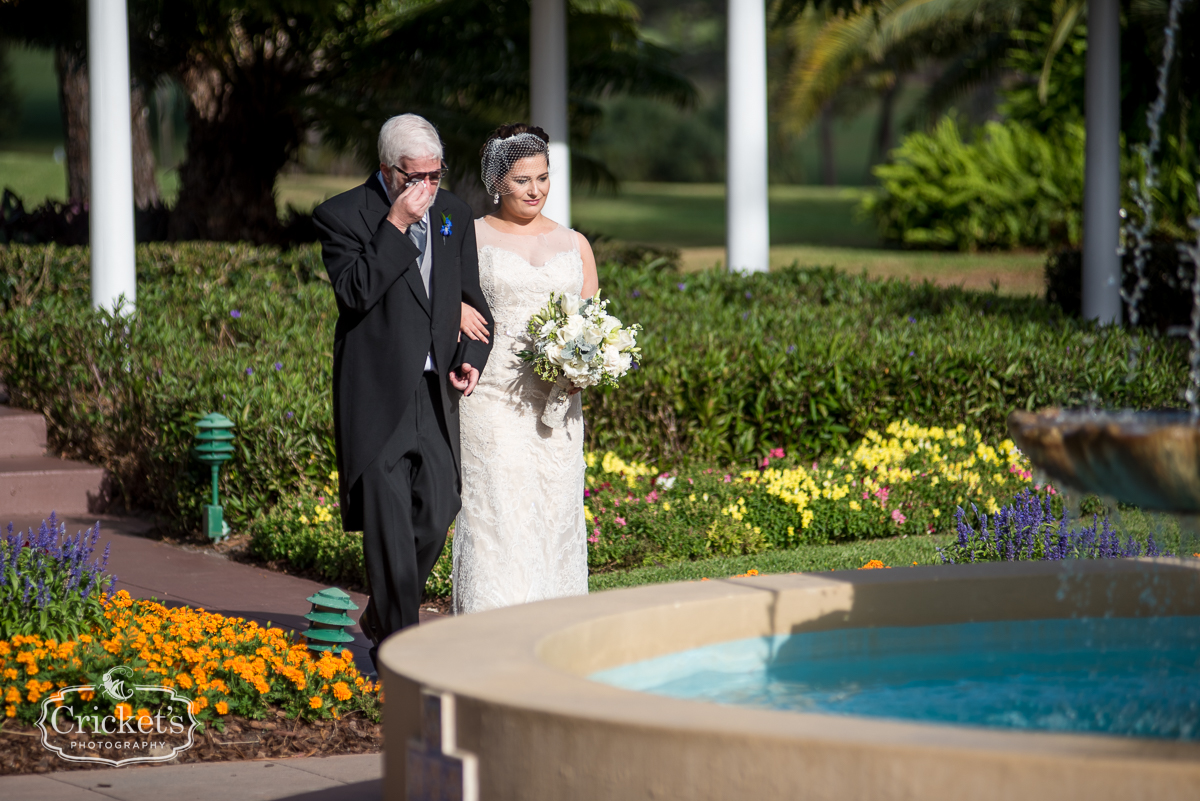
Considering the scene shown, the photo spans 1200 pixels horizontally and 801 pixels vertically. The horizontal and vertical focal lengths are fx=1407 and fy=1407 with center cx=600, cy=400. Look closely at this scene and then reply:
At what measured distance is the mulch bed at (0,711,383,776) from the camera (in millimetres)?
4047

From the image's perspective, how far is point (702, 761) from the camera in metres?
2.43

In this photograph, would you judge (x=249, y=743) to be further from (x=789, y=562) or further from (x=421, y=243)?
(x=789, y=562)

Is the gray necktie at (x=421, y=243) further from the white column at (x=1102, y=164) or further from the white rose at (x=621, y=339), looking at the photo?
the white column at (x=1102, y=164)

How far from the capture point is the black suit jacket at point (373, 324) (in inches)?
180

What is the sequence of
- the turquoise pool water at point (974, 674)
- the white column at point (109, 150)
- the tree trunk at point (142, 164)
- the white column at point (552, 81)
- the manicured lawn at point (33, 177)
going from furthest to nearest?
the manicured lawn at point (33, 177)
the tree trunk at point (142, 164)
the white column at point (552, 81)
the white column at point (109, 150)
the turquoise pool water at point (974, 674)

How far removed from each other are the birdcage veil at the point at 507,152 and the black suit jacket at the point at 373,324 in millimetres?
403

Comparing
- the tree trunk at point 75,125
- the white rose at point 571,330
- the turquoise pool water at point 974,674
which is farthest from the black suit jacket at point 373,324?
the tree trunk at point 75,125

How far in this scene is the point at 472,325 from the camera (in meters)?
4.88

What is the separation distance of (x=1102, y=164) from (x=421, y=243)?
315 inches

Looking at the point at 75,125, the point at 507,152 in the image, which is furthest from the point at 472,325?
the point at 75,125

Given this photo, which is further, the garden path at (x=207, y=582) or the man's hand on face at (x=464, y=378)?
the garden path at (x=207, y=582)

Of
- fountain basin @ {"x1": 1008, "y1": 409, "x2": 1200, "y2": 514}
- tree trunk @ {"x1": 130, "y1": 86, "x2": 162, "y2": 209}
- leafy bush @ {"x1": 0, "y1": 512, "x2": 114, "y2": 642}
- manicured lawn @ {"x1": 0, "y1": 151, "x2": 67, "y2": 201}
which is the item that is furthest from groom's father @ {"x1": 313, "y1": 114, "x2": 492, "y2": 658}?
manicured lawn @ {"x1": 0, "y1": 151, "x2": 67, "y2": 201}

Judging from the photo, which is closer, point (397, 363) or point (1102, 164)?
point (397, 363)

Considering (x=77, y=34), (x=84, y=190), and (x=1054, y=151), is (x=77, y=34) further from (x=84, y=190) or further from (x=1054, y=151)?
(x=1054, y=151)
